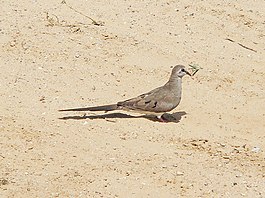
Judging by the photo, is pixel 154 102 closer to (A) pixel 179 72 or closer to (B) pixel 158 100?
(B) pixel 158 100

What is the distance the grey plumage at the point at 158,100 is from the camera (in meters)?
7.40

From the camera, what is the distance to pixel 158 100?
756cm

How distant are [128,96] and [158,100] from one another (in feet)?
1.55

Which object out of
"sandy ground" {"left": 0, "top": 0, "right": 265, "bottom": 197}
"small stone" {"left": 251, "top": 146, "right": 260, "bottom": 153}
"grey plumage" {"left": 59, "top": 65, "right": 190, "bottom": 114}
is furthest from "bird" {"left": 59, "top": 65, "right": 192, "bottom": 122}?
"small stone" {"left": 251, "top": 146, "right": 260, "bottom": 153}

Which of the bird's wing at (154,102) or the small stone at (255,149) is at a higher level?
the small stone at (255,149)

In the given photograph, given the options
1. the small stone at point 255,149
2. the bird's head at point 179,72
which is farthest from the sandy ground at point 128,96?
the bird's head at point 179,72

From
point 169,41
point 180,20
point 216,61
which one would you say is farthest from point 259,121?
point 180,20

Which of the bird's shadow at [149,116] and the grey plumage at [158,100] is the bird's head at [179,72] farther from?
the bird's shadow at [149,116]

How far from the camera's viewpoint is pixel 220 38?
9.47m

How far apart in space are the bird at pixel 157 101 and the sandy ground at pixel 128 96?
0.14 meters

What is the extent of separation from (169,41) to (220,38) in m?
0.75

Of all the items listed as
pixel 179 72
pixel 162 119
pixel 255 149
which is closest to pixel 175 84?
pixel 179 72

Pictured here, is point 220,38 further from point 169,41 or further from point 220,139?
point 220,139

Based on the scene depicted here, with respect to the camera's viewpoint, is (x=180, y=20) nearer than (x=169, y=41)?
No
